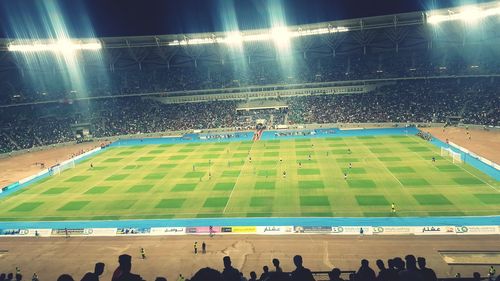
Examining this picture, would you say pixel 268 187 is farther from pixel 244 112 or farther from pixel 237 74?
pixel 237 74

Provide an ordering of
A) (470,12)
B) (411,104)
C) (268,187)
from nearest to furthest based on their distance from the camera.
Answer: (268,187) < (470,12) < (411,104)

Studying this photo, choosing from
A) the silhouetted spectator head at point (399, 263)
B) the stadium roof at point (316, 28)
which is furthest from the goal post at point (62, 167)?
the silhouetted spectator head at point (399, 263)

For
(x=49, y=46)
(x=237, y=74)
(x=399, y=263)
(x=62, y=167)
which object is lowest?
(x=399, y=263)

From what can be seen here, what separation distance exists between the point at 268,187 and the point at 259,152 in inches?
747

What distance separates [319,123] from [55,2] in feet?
175

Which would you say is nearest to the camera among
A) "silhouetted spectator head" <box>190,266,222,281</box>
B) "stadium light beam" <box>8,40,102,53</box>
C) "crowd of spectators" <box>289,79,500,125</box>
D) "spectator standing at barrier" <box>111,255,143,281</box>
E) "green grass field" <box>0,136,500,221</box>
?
"silhouetted spectator head" <box>190,266,222,281</box>

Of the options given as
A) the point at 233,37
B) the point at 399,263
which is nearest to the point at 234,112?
the point at 233,37

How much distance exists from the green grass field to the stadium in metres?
0.30

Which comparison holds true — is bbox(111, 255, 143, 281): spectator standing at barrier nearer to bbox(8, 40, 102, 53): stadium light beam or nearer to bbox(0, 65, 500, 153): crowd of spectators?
bbox(0, 65, 500, 153): crowd of spectators

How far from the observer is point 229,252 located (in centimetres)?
2539

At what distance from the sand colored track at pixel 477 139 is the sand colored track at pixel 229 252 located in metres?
25.6

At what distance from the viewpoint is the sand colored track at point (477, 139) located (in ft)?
154

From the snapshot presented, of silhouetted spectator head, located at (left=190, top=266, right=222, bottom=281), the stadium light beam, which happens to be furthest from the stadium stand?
silhouetted spectator head, located at (left=190, top=266, right=222, bottom=281)

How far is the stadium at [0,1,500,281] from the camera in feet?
82.4
